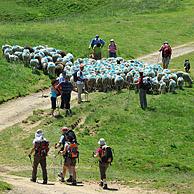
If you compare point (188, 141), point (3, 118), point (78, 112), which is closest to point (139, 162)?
point (188, 141)

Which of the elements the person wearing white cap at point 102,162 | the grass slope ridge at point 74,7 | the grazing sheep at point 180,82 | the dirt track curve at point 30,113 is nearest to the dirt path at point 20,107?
the dirt track curve at point 30,113

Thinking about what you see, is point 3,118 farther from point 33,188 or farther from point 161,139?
point 33,188

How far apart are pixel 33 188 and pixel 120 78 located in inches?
674

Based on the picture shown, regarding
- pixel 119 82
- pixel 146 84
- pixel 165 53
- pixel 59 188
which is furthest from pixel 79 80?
pixel 59 188

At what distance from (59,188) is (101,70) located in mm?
17969

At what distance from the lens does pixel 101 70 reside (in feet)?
147

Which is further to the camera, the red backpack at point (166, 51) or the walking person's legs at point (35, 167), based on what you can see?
the red backpack at point (166, 51)

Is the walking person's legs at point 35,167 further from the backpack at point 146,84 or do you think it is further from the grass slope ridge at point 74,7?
the grass slope ridge at point 74,7

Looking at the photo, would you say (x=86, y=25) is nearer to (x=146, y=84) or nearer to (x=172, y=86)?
(x=172, y=86)

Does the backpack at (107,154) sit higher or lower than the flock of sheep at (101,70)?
lower

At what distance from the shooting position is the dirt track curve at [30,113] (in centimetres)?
2705

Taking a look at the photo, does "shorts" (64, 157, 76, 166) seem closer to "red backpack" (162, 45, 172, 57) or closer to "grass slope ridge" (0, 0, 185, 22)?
"red backpack" (162, 45, 172, 57)

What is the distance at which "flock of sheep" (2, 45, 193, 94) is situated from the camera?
43438 millimetres

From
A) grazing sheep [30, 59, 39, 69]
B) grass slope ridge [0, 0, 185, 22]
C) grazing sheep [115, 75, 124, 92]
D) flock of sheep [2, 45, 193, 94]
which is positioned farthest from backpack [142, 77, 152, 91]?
grass slope ridge [0, 0, 185, 22]
